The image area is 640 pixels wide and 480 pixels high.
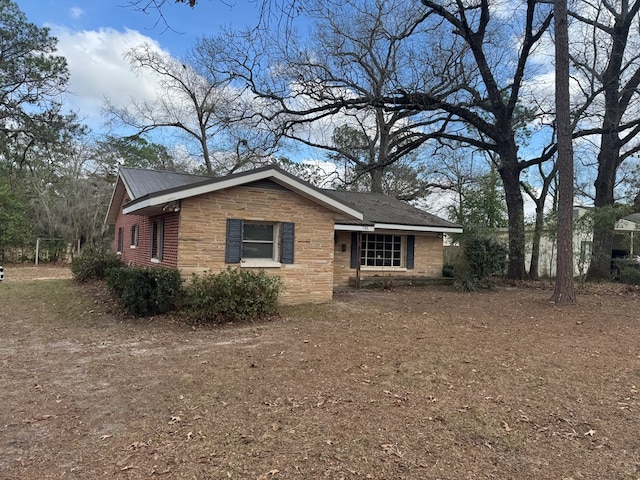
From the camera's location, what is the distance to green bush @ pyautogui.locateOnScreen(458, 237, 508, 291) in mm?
13836

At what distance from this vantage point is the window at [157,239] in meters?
10.8

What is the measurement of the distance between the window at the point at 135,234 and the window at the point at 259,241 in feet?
20.0

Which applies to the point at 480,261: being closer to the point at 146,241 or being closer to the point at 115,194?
the point at 146,241

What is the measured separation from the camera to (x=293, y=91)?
15.5 meters

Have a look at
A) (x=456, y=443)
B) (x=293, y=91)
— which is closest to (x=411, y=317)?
(x=456, y=443)

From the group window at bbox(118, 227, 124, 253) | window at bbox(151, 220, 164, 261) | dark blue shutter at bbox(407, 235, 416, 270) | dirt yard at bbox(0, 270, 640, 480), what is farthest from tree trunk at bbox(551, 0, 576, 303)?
window at bbox(118, 227, 124, 253)

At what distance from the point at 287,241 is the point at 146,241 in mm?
5367

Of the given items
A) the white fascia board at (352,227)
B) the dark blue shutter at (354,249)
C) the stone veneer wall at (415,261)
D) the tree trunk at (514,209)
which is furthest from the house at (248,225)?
the tree trunk at (514,209)

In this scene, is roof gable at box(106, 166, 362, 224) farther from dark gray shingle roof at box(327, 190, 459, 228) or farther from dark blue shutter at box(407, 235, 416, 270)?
dark blue shutter at box(407, 235, 416, 270)

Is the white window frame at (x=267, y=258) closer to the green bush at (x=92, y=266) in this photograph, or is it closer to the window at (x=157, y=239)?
the window at (x=157, y=239)

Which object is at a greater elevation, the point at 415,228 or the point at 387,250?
the point at 415,228

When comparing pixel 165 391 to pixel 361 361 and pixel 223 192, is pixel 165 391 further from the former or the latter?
pixel 223 192

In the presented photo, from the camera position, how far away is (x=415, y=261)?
16156 mm

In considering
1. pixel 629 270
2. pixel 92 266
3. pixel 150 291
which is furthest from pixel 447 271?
pixel 92 266
